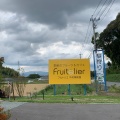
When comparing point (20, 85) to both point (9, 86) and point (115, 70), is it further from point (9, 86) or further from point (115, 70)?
point (115, 70)

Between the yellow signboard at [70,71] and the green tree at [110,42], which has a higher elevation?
the green tree at [110,42]

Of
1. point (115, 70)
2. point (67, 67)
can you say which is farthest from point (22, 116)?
point (115, 70)

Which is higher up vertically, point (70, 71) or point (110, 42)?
point (110, 42)

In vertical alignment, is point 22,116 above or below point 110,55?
below

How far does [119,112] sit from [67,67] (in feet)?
41.2

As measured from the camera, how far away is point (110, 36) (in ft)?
175

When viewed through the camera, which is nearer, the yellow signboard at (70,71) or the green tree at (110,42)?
the yellow signboard at (70,71)

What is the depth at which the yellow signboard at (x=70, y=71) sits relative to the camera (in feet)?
81.6

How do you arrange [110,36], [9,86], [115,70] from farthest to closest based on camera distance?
[115,70]
[110,36]
[9,86]

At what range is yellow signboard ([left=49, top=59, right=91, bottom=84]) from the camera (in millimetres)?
24859

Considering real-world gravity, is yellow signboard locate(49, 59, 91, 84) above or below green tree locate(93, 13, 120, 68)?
below

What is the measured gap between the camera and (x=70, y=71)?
24.9 meters

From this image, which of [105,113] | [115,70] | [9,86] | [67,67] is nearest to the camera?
[105,113]

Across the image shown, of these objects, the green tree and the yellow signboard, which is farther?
the green tree
